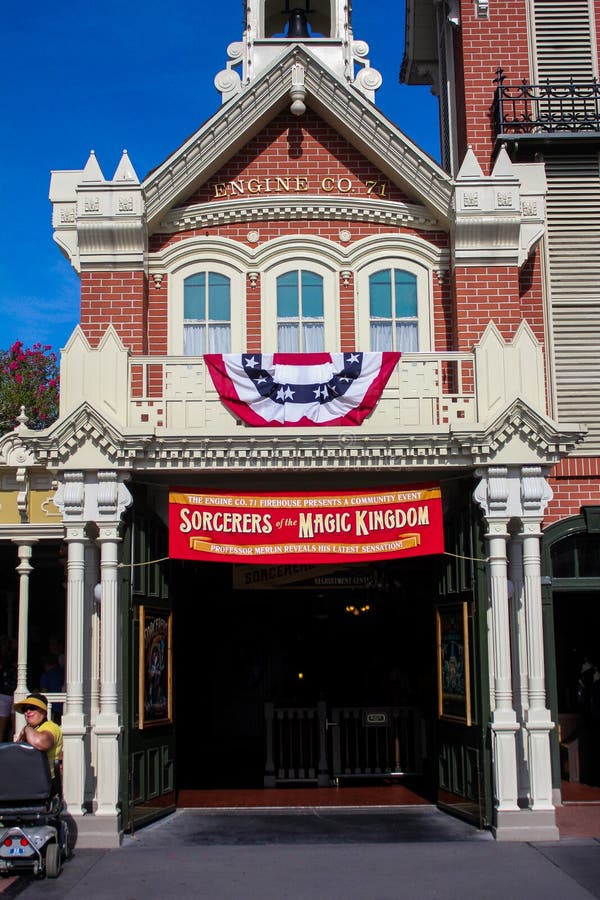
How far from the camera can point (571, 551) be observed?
1527cm

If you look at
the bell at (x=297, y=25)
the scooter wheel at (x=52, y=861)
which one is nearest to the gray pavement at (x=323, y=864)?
the scooter wheel at (x=52, y=861)

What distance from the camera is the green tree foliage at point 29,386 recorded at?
3256cm

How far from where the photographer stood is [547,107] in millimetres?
16703

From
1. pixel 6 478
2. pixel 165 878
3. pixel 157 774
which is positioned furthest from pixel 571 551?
pixel 6 478

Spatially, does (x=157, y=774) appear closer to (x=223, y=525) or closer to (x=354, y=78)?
(x=223, y=525)

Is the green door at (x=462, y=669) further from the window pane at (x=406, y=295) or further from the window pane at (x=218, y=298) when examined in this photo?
the window pane at (x=218, y=298)

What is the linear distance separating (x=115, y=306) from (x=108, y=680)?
515 cm

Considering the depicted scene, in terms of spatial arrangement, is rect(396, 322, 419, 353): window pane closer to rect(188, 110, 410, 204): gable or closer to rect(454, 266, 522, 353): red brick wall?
rect(454, 266, 522, 353): red brick wall

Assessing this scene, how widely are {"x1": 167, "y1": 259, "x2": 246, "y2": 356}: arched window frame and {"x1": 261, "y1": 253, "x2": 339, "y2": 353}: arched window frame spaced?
32cm

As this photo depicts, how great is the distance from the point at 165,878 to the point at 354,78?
11.7m

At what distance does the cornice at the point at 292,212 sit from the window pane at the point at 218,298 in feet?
2.65

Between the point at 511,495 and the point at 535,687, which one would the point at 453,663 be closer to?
the point at 535,687

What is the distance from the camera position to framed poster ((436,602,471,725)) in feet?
42.3

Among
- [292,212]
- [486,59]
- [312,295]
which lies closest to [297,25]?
[486,59]
